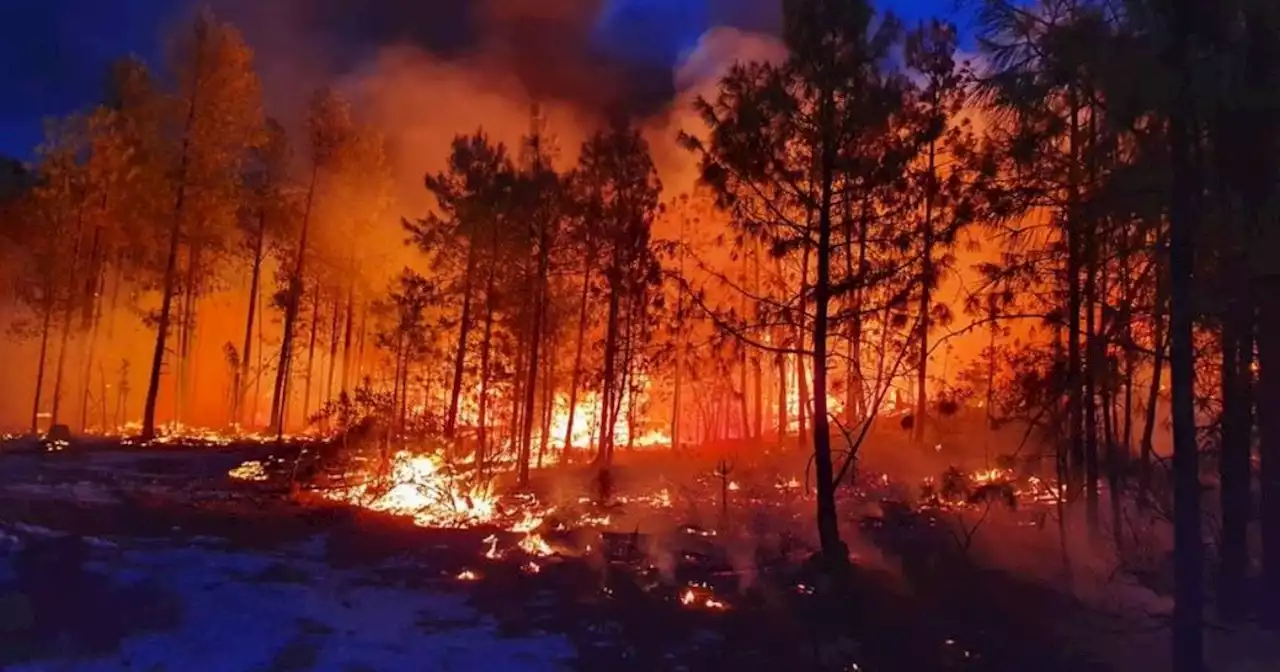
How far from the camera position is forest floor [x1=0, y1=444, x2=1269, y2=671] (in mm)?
9148

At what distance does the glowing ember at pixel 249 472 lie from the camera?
2197 centimetres

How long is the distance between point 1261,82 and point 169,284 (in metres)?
31.0

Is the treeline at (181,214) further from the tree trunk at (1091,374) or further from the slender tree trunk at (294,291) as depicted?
the tree trunk at (1091,374)

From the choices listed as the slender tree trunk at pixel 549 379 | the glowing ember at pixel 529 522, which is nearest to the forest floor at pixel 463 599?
Answer: the glowing ember at pixel 529 522

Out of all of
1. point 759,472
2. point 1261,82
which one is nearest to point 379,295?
point 759,472

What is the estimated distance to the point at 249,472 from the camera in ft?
74.4

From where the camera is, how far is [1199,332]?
11.4m

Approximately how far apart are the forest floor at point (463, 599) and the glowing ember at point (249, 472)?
504 cm

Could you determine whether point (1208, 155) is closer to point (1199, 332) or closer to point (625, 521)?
point (1199, 332)

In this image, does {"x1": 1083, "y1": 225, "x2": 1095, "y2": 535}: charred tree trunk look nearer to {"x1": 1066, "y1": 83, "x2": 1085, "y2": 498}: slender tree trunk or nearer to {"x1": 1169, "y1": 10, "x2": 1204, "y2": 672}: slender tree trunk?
{"x1": 1066, "y1": 83, "x2": 1085, "y2": 498}: slender tree trunk

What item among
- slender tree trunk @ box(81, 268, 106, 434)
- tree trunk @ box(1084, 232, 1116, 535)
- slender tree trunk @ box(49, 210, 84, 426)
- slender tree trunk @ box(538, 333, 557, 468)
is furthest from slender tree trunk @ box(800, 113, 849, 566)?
slender tree trunk @ box(81, 268, 106, 434)

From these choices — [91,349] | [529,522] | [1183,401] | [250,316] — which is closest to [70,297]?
[91,349]

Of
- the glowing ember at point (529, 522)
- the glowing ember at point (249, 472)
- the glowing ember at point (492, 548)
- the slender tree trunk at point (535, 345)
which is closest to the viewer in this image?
the glowing ember at point (492, 548)

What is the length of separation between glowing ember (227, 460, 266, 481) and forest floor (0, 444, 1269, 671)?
504cm
